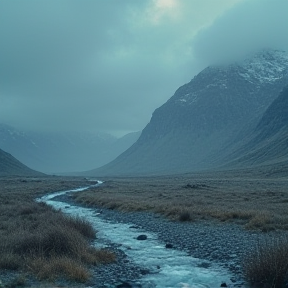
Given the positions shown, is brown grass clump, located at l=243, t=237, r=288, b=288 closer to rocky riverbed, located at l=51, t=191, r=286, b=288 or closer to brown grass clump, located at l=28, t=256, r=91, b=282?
rocky riverbed, located at l=51, t=191, r=286, b=288

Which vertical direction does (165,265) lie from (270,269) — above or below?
below

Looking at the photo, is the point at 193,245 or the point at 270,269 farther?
the point at 193,245

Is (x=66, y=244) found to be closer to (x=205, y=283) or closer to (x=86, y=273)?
(x=86, y=273)

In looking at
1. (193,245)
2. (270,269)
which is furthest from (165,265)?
(270,269)

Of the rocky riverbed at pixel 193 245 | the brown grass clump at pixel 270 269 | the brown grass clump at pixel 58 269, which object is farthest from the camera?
the rocky riverbed at pixel 193 245

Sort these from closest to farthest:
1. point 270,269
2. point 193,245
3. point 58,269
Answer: point 270,269 < point 58,269 < point 193,245

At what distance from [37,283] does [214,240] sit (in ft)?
37.3

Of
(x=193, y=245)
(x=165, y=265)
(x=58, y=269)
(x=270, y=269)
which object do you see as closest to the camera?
(x=270, y=269)

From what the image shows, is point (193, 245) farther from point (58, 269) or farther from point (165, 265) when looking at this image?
point (58, 269)

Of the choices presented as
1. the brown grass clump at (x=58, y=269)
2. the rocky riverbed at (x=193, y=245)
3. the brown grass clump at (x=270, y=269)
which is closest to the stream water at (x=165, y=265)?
the rocky riverbed at (x=193, y=245)

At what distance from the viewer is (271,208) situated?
33.4 metres

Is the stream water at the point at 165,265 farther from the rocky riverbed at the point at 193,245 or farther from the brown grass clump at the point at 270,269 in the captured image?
the brown grass clump at the point at 270,269

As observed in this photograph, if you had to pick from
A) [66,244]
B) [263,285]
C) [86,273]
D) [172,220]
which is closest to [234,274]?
[263,285]

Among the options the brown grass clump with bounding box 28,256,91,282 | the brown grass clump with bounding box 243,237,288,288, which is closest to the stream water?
the brown grass clump with bounding box 243,237,288,288
